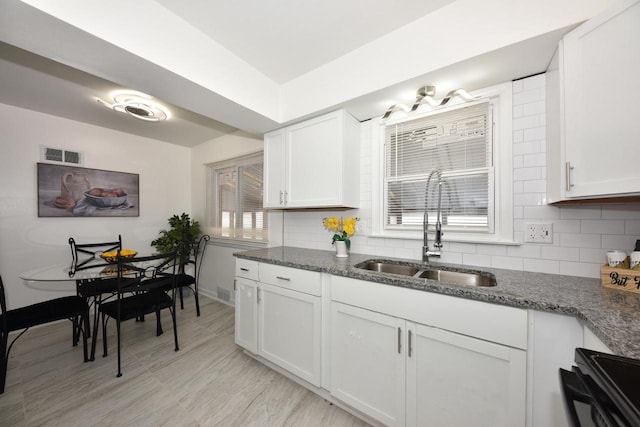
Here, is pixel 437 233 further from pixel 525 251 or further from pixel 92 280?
pixel 92 280

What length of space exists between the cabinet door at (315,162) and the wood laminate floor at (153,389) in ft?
4.89

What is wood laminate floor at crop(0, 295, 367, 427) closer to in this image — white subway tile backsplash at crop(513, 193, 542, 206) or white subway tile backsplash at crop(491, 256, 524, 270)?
white subway tile backsplash at crop(491, 256, 524, 270)

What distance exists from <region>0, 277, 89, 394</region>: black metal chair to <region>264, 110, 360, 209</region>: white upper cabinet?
1890 mm

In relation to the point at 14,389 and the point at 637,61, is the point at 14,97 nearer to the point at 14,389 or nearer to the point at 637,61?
the point at 14,389

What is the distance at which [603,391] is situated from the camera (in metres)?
0.50

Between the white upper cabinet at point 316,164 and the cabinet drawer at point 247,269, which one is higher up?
the white upper cabinet at point 316,164

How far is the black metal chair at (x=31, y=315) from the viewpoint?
5.50 ft

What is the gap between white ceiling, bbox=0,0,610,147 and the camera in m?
1.16

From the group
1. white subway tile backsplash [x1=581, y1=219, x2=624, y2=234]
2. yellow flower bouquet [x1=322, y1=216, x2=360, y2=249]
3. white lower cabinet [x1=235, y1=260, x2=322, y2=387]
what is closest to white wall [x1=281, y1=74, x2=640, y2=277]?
white subway tile backsplash [x1=581, y1=219, x2=624, y2=234]

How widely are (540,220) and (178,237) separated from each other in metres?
4.19

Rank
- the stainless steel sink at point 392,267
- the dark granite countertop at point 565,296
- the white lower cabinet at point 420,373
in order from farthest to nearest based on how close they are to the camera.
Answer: the stainless steel sink at point 392,267
the white lower cabinet at point 420,373
the dark granite countertop at point 565,296

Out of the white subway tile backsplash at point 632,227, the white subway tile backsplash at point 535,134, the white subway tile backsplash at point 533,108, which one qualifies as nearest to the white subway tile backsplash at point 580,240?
the white subway tile backsplash at point 632,227

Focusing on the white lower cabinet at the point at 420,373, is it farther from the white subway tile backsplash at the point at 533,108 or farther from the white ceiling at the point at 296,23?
the white ceiling at the point at 296,23

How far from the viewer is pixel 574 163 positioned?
3.58ft
